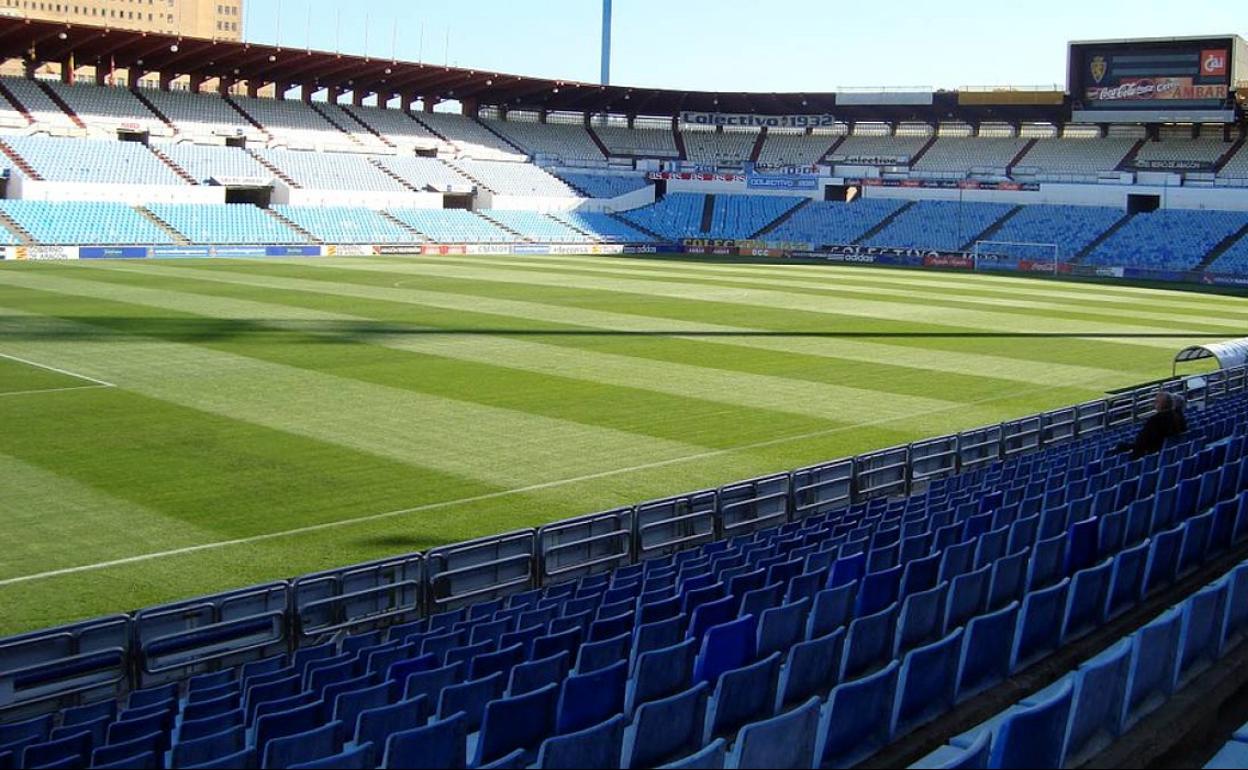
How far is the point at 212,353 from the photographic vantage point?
102 ft

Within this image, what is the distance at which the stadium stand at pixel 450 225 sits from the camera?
77688 mm

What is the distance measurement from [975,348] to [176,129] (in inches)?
2278

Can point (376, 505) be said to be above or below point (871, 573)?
below

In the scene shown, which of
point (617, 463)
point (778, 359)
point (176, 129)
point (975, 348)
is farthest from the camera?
point (176, 129)

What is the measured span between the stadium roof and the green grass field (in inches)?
991

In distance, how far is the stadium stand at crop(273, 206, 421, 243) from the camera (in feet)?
240

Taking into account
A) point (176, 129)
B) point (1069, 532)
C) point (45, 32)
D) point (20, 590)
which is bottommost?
point (20, 590)

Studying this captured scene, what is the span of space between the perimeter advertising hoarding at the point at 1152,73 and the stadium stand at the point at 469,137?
131 ft

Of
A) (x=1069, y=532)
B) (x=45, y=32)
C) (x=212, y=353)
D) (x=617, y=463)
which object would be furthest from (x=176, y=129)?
(x=1069, y=532)

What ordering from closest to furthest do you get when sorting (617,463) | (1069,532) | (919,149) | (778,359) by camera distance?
(1069,532) → (617,463) → (778,359) → (919,149)

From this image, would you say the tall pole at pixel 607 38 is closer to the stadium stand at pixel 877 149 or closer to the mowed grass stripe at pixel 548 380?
the stadium stand at pixel 877 149

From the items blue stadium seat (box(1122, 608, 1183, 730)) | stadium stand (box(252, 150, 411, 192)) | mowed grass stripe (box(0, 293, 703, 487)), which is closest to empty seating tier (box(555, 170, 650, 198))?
stadium stand (box(252, 150, 411, 192))

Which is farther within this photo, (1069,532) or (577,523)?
(577,523)

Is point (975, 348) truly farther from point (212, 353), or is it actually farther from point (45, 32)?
point (45, 32)
